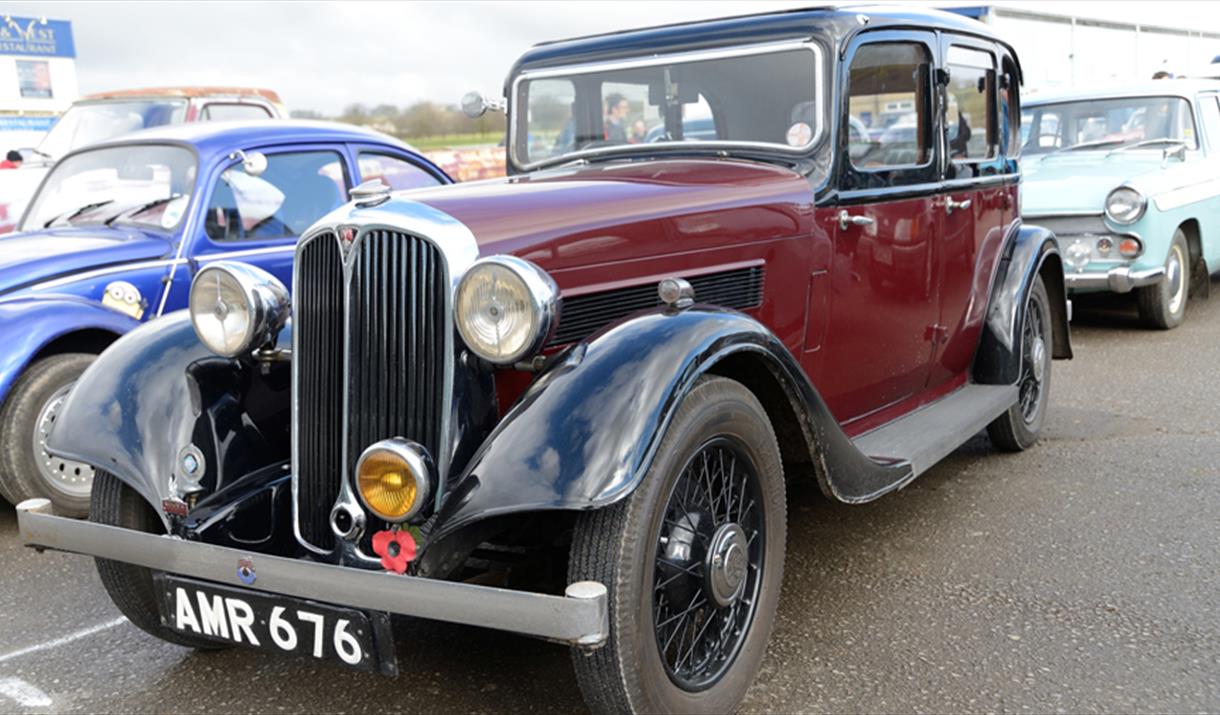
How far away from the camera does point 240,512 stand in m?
2.67

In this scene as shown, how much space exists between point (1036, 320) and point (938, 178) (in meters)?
1.24

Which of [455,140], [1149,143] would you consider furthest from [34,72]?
[1149,143]

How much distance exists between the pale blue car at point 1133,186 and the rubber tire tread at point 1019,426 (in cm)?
239

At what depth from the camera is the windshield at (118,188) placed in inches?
201

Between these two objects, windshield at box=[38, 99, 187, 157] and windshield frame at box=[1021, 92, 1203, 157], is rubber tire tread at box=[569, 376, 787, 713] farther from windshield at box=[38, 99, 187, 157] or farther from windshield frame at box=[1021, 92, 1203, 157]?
windshield at box=[38, 99, 187, 157]

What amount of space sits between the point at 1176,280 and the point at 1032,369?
3572 millimetres

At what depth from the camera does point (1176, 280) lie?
7.75m

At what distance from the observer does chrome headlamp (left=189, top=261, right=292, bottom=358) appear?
9.11 ft

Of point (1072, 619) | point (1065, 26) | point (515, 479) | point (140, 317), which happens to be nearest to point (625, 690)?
point (515, 479)

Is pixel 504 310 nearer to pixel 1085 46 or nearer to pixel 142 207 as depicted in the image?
pixel 142 207

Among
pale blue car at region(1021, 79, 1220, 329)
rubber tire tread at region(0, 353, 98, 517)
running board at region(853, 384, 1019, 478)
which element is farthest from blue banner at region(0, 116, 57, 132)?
running board at region(853, 384, 1019, 478)

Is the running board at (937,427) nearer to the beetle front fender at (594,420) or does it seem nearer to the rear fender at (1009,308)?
the rear fender at (1009,308)

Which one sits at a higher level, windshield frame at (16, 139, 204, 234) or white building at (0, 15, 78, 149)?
white building at (0, 15, 78, 149)

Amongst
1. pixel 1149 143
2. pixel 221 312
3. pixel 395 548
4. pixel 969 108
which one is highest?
pixel 969 108
